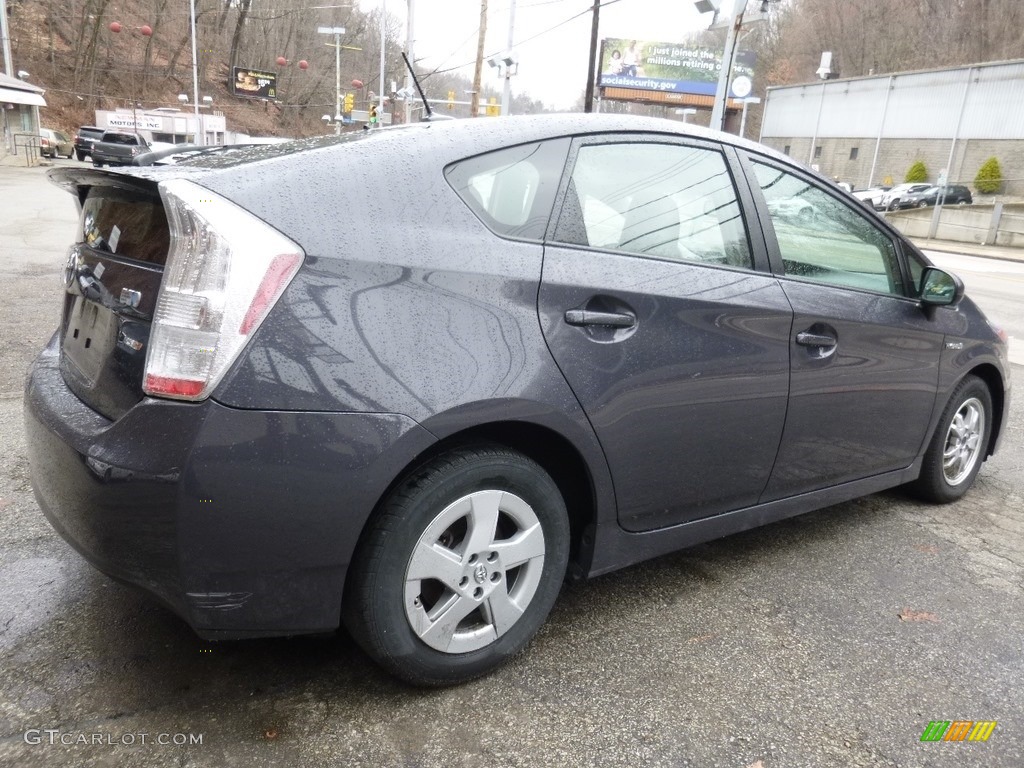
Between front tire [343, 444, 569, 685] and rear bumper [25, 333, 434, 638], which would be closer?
rear bumper [25, 333, 434, 638]

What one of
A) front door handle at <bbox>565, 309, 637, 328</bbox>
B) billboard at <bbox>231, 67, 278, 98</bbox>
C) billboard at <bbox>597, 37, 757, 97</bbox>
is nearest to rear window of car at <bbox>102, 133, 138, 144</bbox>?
billboard at <bbox>231, 67, 278, 98</bbox>

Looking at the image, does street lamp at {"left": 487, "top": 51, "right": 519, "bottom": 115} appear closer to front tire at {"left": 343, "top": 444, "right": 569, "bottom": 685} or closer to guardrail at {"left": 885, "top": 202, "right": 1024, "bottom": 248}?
guardrail at {"left": 885, "top": 202, "right": 1024, "bottom": 248}

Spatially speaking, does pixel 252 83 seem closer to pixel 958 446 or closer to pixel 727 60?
pixel 727 60

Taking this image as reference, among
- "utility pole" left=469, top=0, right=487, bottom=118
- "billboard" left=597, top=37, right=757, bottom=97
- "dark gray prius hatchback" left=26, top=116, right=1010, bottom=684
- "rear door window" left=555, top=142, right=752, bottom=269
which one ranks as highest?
"billboard" left=597, top=37, right=757, bottom=97

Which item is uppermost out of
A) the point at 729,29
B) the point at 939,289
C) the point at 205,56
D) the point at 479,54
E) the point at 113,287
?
the point at 205,56

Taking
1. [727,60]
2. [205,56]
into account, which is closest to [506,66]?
[727,60]

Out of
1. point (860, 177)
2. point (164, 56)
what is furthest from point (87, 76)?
point (860, 177)

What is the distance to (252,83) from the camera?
66.8m

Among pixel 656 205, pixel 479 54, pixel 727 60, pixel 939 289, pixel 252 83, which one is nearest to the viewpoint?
pixel 656 205

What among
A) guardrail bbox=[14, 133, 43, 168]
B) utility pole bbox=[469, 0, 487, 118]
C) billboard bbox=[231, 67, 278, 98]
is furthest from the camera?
billboard bbox=[231, 67, 278, 98]

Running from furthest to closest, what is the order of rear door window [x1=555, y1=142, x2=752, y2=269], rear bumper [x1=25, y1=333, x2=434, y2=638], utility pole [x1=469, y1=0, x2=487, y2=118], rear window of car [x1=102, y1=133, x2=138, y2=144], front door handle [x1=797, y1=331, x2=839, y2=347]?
rear window of car [x1=102, y1=133, x2=138, y2=144], utility pole [x1=469, y1=0, x2=487, y2=118], front door handle [x1=797, y1=331, x2=839, y2=347], rear door window [x1=555, y1=142, x2=752, y2=269], rear bumper [x1=25, y1=333, x2=434, y2=638]

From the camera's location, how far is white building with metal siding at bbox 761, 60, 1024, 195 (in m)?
45.6

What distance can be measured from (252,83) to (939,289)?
7143 cm

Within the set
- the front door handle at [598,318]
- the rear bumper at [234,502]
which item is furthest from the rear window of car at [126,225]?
the front door handle at [598,318]
